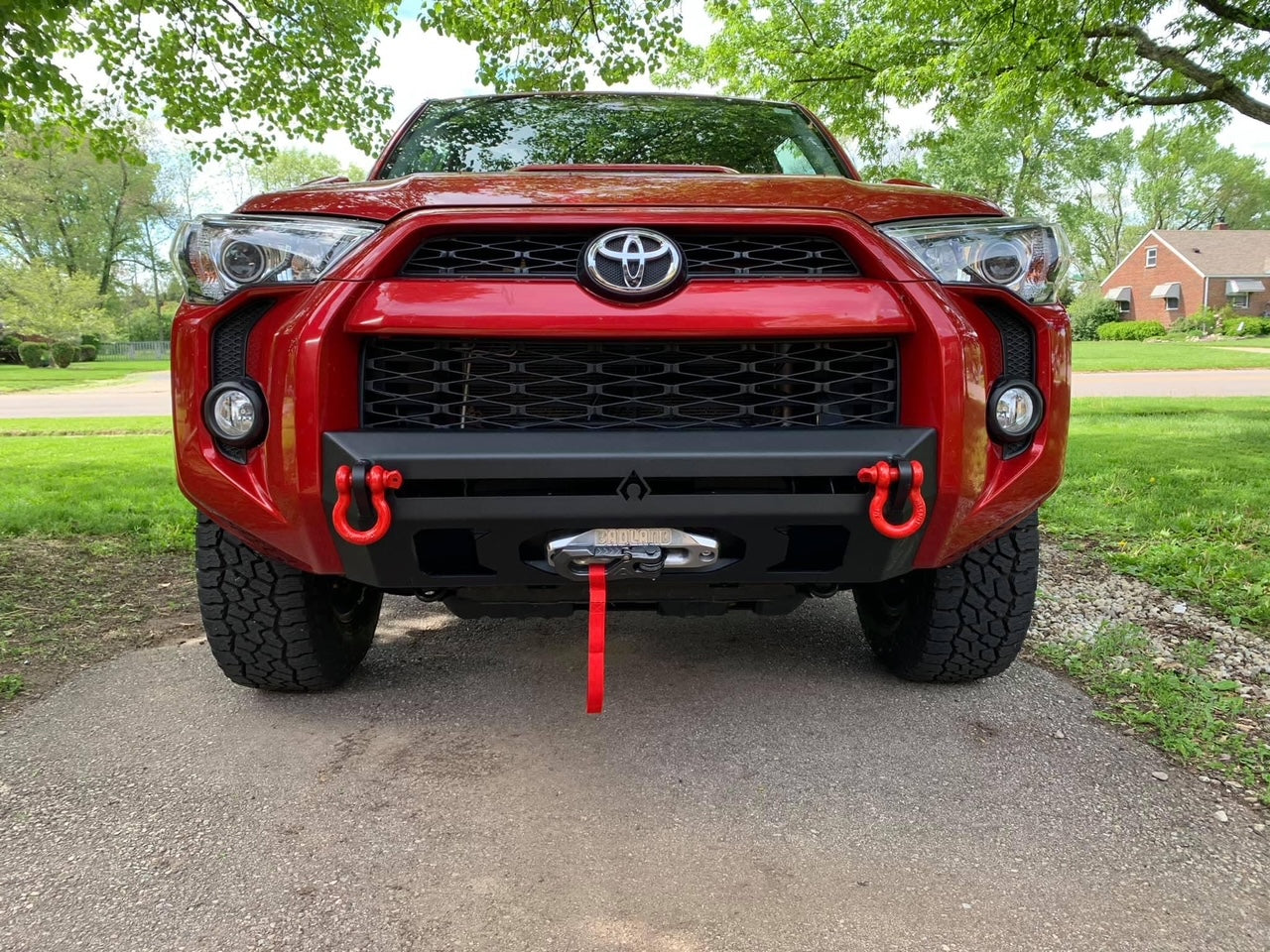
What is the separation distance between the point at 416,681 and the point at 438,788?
749mm

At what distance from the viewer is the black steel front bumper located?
1861mm

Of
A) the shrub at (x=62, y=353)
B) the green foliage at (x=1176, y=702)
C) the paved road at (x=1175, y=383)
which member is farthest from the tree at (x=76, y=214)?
the green foliage at (x=1176, y=702)

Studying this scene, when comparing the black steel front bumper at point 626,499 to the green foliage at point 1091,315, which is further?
the green foliage at point 1091,315

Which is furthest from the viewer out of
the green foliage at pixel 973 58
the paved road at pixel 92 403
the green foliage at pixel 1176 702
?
the paved road at pixel 92 403

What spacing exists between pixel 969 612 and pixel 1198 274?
55.3 metres

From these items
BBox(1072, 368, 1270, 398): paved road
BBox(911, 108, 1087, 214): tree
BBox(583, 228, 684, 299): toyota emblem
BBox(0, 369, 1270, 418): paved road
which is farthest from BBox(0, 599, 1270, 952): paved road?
BBox(911, 108, 1087, 214): tree

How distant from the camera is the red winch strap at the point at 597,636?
196 centimetres

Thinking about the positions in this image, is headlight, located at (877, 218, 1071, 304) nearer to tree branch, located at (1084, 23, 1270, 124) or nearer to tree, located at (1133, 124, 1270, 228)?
tree branch, located at (1084, 23, 1270, 124)

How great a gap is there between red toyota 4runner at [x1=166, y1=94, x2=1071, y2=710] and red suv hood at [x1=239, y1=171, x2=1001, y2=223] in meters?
0.01

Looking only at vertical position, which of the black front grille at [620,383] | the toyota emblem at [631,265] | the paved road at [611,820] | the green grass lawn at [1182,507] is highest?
the toyota emblem at [631,265]

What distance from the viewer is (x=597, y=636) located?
1.98 metres

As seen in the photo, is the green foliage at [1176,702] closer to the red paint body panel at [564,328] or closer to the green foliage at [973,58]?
the red paint body panel at [564,328]

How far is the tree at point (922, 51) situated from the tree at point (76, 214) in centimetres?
3879

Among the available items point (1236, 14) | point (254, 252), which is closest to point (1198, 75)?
point (1236, 14)
